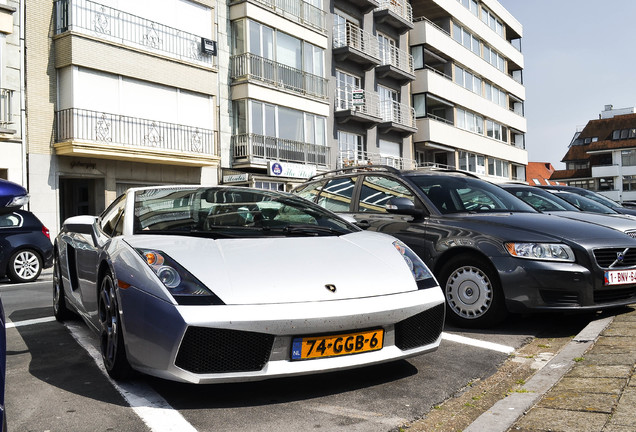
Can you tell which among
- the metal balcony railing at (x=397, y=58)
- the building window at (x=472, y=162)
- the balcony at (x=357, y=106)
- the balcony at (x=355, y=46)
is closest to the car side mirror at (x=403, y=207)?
the balcony at (x=357, y=106)

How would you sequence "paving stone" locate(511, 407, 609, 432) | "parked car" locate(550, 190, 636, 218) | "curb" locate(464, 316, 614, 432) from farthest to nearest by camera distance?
"parked car" locate(550, 190, 636, 218) → "curb" locate(464, 316, 614, 432) → "paving stone" locate(511, 407, 609, 432)

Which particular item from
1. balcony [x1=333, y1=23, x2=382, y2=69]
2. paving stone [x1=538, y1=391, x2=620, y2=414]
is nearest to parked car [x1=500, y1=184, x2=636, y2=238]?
paving stone [x1=538, y1=391, x2=620, y2=414]

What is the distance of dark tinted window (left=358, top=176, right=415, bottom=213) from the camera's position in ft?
21.8

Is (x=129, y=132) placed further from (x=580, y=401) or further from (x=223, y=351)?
(x=580, y=401)

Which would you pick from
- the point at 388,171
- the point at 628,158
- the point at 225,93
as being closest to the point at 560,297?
the point at 388,171

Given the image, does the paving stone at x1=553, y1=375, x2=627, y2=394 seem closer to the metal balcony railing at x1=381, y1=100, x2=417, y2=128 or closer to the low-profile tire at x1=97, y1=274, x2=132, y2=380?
the low-profile tire at x1=97, y1=274, x2=132, y2=380

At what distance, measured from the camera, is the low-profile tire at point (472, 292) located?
5.50 meters

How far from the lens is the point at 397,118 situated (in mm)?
34406

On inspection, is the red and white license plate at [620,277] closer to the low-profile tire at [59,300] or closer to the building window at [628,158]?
the low-profile tire at [59,300]

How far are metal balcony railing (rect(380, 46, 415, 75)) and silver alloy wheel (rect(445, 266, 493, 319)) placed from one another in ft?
94.9

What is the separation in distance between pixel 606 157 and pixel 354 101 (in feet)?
182

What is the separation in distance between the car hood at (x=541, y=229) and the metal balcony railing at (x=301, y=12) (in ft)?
69.5

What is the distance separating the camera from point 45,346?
16.4 feet

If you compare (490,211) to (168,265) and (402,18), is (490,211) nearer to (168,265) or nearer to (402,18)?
(168,265)
